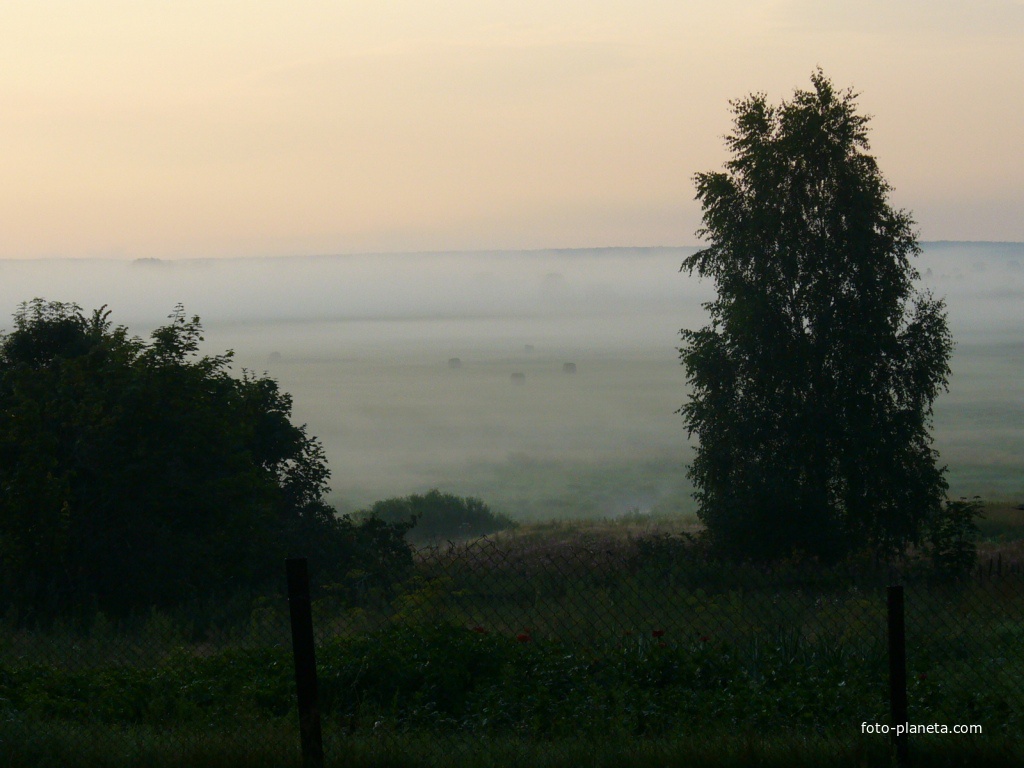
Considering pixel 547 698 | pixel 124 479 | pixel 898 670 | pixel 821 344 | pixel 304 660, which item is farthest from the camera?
pixel 821 344

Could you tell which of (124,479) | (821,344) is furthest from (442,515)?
(124,479)

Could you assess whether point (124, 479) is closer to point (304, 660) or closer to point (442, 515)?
point (304, 660)

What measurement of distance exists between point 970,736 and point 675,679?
264 cm

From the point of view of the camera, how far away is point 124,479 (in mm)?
19094

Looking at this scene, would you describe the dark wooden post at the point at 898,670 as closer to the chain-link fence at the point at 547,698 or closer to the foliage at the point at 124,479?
the chain-link fence at the point at 547,698

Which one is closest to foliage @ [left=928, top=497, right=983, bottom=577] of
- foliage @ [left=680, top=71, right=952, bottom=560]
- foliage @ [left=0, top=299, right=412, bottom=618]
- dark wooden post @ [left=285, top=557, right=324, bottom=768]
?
foliage @ [left=680, top=71, right=952, bottom=560]

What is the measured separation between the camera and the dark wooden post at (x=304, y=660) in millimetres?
5789

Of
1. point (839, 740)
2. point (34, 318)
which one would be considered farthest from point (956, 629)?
point (34, 318)

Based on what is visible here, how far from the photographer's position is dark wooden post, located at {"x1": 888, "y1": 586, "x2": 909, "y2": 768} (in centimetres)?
597

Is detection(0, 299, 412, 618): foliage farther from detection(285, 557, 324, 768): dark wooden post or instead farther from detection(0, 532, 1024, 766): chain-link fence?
detection(285, 557, 324, 768): dark wooden post

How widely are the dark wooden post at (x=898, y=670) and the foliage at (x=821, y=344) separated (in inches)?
801

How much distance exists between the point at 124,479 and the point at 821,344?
61.0ft

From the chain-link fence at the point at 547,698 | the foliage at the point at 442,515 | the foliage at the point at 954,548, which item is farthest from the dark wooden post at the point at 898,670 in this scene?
the foliage at the point at 442,515

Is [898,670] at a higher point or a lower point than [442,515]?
higher
